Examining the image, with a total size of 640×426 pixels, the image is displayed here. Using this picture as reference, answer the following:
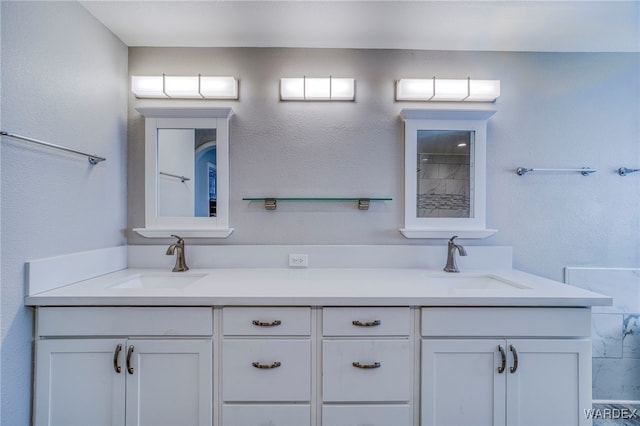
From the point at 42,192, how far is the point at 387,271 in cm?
175

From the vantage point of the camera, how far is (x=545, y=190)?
1862 mm

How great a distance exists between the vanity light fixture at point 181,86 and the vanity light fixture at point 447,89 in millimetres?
1091

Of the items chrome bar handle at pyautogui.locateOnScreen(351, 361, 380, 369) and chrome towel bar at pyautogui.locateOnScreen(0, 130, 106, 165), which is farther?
chrome bar handle at pyautogui.locateOnScreen(351, 361, 380, 369)

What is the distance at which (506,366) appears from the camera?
126cm

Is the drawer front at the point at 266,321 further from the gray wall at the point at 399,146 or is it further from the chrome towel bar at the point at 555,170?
the chrome towel bar at the point at 555,170

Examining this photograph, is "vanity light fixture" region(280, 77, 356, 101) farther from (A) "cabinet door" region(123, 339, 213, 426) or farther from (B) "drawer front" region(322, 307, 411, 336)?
(A) "cabinet door" region(123, 339, 213, 426)

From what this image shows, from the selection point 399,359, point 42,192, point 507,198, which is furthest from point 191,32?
point 507,198

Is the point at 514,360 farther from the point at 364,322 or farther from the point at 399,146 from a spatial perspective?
the point at 399,146

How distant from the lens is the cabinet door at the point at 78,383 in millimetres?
1229

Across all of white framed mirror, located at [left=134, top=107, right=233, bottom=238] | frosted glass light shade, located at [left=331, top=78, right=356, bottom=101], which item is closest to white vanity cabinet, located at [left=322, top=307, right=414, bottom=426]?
white framed mirror, located at [left=134, top=107, right=233, bottom=238]

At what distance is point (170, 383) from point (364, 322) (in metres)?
0.87

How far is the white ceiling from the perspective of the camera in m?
1.49

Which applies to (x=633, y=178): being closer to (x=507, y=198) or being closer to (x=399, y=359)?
(x=507, y=198)

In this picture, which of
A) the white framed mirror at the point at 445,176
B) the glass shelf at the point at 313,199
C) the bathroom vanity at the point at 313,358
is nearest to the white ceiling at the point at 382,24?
the white framed mirror at the point at 445,176
